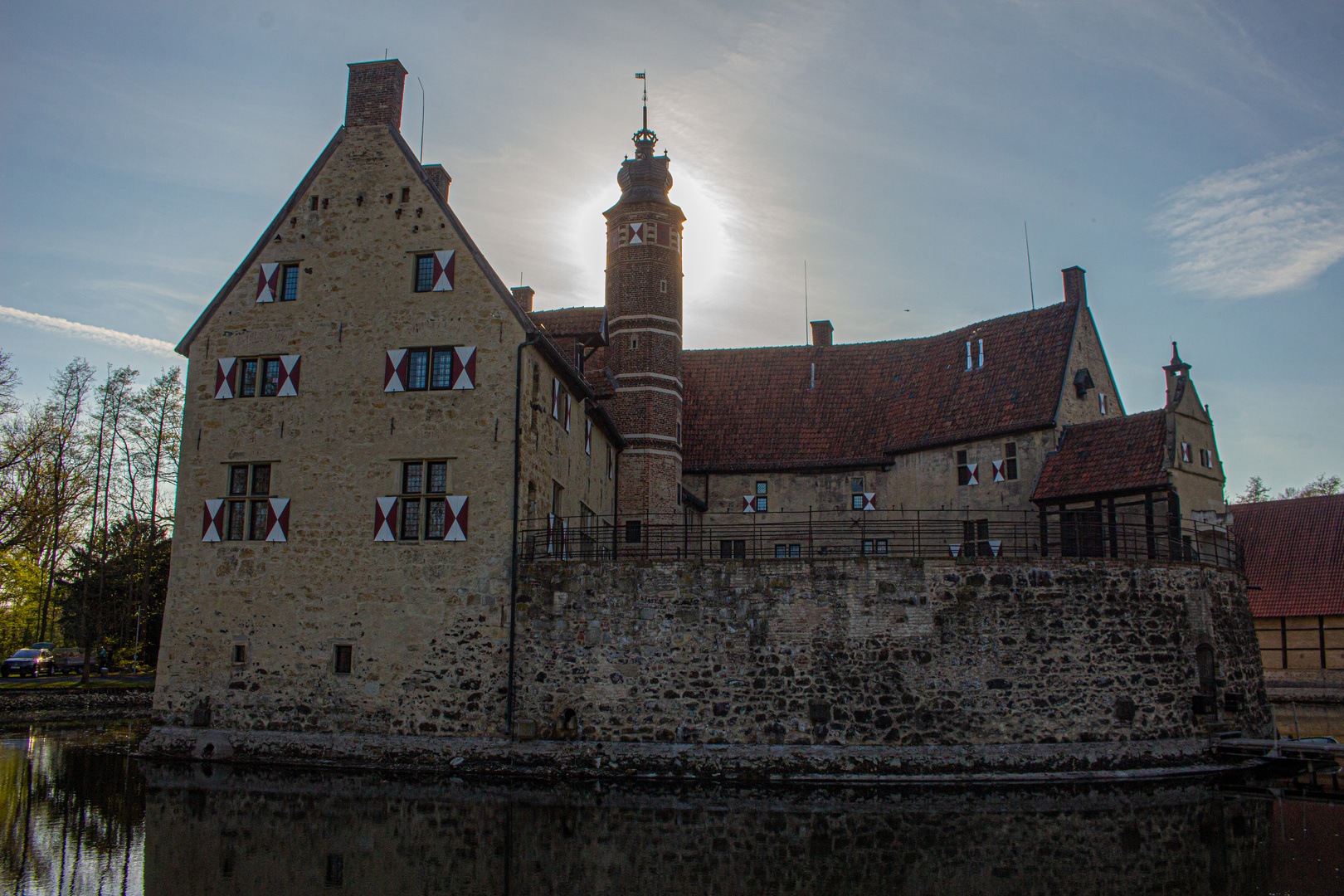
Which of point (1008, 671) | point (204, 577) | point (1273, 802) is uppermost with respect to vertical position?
point (204, 577)

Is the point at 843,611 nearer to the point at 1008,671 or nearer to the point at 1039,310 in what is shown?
the point at 1008,671

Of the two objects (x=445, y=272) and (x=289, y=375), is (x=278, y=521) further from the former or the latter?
(x=445, y=272)

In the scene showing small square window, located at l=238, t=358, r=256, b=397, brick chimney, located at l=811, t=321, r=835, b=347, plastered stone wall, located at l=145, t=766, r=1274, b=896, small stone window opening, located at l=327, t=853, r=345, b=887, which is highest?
brick chimney, located at l=811, t=321, r=835, b=347

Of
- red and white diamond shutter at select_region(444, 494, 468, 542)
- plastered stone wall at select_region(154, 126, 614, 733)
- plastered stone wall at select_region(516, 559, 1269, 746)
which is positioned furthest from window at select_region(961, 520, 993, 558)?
red and white diamond shutter at select_region(444, 494, 468, 542)

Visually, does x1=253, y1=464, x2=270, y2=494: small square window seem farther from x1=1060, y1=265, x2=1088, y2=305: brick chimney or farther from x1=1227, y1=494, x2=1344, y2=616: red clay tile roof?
x1=1227, y1=494, x2=1344, y2=616: red clay tile roof

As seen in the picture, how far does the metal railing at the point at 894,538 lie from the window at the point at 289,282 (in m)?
7.68

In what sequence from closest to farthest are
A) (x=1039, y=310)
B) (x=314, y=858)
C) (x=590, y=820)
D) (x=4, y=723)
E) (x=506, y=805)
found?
1. (x=314, y=858)
2. (x=590, y=820)
3. (x=506, y=805)
4. (x=4, y=723)
5. (x=1039, y=310)

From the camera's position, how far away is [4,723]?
26156mm

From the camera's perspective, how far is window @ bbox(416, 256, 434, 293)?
2142 cm

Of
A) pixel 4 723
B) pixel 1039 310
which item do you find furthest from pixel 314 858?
pixel 1039 310

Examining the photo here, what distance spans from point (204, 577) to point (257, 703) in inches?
119

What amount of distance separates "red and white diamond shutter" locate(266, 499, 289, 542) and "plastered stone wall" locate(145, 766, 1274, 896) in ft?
17.1

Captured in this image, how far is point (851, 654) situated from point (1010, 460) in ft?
38.9

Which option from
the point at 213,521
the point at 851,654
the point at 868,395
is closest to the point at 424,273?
the point at 213,521
